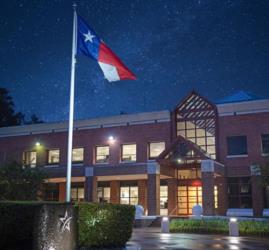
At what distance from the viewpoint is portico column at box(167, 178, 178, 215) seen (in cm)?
3481

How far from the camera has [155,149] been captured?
36.9 meters

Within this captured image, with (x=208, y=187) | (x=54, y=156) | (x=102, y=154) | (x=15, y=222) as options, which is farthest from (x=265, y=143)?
(x=15, y=222)

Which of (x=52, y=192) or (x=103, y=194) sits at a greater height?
(x=52, y=192)

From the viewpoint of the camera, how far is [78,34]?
1630 centimetres

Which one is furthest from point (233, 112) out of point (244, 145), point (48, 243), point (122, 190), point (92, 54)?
point (48, 243)

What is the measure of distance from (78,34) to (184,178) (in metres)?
21.5

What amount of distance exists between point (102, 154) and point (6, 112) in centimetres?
3952

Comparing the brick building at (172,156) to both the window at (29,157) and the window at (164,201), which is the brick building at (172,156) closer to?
the window at (164,201)

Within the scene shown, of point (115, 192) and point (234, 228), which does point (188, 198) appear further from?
point (234, 228)

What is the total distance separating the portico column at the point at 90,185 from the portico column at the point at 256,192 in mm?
A: 13052

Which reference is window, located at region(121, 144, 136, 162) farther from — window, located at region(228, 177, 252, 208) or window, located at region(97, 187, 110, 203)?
window, located at region(228, 177, 252, 208)

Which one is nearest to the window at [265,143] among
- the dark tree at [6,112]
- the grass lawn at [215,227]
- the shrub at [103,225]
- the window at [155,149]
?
the window at [155,149]

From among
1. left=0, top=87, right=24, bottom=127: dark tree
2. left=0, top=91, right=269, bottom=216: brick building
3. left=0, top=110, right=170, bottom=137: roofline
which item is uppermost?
left=0, top=87, right=24, bottom=127: dark tree

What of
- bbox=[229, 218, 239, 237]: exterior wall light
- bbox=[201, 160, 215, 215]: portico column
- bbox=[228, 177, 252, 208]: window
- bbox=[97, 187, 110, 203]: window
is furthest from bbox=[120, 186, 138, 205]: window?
bbox=[229, 218, 239, 237]: exterior wall light
